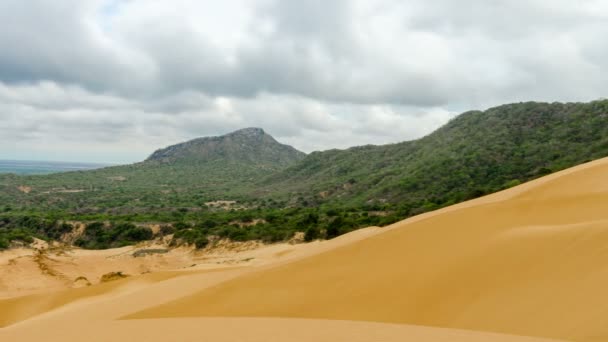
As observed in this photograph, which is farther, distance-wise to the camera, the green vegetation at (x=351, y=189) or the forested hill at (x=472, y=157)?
Answer: the forested hill at (x=472, y=157)

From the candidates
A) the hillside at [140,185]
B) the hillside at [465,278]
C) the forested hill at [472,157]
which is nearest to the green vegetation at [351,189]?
the forested hill at [472,157]

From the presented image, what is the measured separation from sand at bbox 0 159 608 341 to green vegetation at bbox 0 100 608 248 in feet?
82.9

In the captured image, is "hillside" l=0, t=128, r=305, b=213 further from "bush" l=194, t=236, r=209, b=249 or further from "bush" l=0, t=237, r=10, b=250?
"bush" l=194, t=236, r=209, b=249

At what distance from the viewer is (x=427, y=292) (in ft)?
25.5

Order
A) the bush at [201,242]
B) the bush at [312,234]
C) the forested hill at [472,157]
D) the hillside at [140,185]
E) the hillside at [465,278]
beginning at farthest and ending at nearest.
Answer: the hillside at [140,185]
the forested hill at [472,157]
the bush at [201,242]
the bush at [312,234]
the hillside at [465,278]

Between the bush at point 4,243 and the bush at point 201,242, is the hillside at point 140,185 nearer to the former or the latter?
the bush at point 4,243

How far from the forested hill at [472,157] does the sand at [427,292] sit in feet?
91.5

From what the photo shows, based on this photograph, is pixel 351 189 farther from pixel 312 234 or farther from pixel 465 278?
pixel 465 278

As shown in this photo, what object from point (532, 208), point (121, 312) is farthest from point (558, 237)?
point (121, 312)

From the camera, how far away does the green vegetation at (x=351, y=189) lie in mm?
43250

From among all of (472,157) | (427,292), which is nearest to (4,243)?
(427,292)

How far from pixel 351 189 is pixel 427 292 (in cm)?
6898

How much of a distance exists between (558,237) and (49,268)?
34.3 metres

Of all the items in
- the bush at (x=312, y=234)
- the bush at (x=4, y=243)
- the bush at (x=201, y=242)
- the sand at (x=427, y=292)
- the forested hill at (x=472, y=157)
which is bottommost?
the bush at (x=4, y=243)
